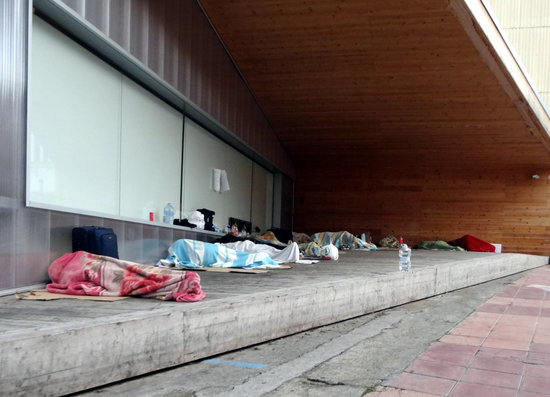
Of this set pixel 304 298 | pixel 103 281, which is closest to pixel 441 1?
pixel 304 298

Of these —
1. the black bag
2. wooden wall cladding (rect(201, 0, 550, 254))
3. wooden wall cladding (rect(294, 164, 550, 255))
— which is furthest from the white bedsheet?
wooden wall cladding (rect(294, 164, 550, 255))

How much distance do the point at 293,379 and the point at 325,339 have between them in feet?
3.23

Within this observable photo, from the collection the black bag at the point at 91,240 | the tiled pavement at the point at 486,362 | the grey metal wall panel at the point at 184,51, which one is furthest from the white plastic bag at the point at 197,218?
the tiled pavement at the point at 486,362

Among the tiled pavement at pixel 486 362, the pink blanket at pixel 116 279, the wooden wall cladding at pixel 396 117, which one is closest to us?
the tiled pavement at pixel 486 362

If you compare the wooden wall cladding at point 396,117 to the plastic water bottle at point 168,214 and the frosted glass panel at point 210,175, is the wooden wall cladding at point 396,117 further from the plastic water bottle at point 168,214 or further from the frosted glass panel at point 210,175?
the plastic water bottle at point 168,214

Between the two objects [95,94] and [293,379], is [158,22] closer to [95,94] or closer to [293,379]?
[95,94]

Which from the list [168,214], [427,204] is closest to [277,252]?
[168,214]

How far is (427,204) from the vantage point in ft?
43.9

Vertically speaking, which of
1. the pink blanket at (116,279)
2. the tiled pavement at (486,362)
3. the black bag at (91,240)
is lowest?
the tiled pavement at (486,362)

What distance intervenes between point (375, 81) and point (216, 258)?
5.08 meters

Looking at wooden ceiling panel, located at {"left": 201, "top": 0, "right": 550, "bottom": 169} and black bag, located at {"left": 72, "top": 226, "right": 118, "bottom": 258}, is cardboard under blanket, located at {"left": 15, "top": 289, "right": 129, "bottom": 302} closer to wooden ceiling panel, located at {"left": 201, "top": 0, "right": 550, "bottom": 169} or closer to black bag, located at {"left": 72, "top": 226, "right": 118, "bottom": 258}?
black bag, located at {"left": 72, "top": 226, "right": 118, "bottom": 258}

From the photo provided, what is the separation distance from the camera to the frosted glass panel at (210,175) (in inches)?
285

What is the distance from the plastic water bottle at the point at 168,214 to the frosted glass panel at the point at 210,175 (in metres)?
0.49

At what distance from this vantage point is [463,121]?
10688mm
